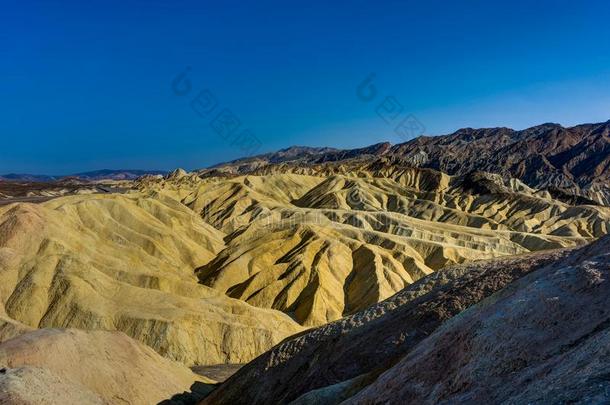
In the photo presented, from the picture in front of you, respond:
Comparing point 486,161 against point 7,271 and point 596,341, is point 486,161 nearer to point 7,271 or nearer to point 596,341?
point 7,271

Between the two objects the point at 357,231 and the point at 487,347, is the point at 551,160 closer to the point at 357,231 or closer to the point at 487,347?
the point at 357,231

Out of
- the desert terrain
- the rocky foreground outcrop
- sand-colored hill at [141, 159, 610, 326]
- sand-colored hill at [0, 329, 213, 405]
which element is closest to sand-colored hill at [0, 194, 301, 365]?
the desert terrain

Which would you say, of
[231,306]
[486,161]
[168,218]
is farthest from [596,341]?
[486,161]

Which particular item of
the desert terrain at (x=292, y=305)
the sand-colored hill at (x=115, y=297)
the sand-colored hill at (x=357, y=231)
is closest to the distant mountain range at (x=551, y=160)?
the sand-colored hill at (x=357, y=231)

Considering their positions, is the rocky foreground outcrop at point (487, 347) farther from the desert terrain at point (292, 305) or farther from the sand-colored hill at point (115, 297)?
the sand-colored hill at point (115, 297)

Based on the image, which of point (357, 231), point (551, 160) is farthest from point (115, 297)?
point (551, 160)
